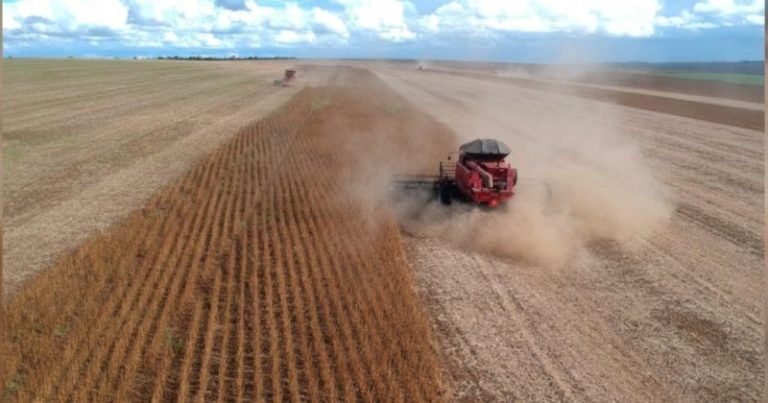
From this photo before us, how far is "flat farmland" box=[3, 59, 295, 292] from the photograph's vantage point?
49.8ft

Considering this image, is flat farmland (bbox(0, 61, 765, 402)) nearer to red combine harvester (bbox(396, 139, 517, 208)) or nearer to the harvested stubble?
the harvested stubble

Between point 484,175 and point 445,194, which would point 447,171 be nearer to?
point 445,194

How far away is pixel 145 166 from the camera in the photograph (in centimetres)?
2308

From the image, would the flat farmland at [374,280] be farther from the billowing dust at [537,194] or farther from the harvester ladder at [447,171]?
the harvester ladder at [447,171]

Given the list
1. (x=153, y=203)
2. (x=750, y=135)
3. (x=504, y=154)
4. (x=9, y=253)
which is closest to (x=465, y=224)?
(x=504, y=154)

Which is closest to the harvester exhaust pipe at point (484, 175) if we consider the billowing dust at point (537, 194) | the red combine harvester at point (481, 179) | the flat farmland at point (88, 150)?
the red combine harvester at point (481, 179)

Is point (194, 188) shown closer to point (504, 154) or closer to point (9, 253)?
point (9, 253)

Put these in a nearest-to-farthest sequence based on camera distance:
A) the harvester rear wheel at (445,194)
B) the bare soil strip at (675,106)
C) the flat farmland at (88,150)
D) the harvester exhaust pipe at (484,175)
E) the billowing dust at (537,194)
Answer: the billowing dust at (537,194) → the harvester exhaust pipe at (484,175) → the flat farmland at (88,150) → the harvester rear wheel at (445,194) → the bare soil strip at (675,106)

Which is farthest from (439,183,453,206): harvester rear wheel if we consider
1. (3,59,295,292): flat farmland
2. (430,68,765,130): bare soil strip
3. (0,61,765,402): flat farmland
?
(430,68,765,130): bare soil strip

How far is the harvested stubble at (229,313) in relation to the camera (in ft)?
27.6

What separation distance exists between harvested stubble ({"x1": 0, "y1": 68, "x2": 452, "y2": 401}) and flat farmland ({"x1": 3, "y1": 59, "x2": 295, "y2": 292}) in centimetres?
122

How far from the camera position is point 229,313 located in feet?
34.3

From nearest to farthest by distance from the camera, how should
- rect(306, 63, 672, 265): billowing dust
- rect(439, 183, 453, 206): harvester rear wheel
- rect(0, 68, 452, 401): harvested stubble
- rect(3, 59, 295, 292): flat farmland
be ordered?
rect(0, 68, 452, 401): harvested stubble → rect(306, 63, 672, 265): billowing dust → rect(3, 59, 295, 292): flat farmland → rect(439, 183, 453, 206): harvester rear wheel

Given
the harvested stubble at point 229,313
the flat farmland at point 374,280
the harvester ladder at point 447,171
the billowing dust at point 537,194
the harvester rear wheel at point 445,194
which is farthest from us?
the harvester ladder at point 447,171
